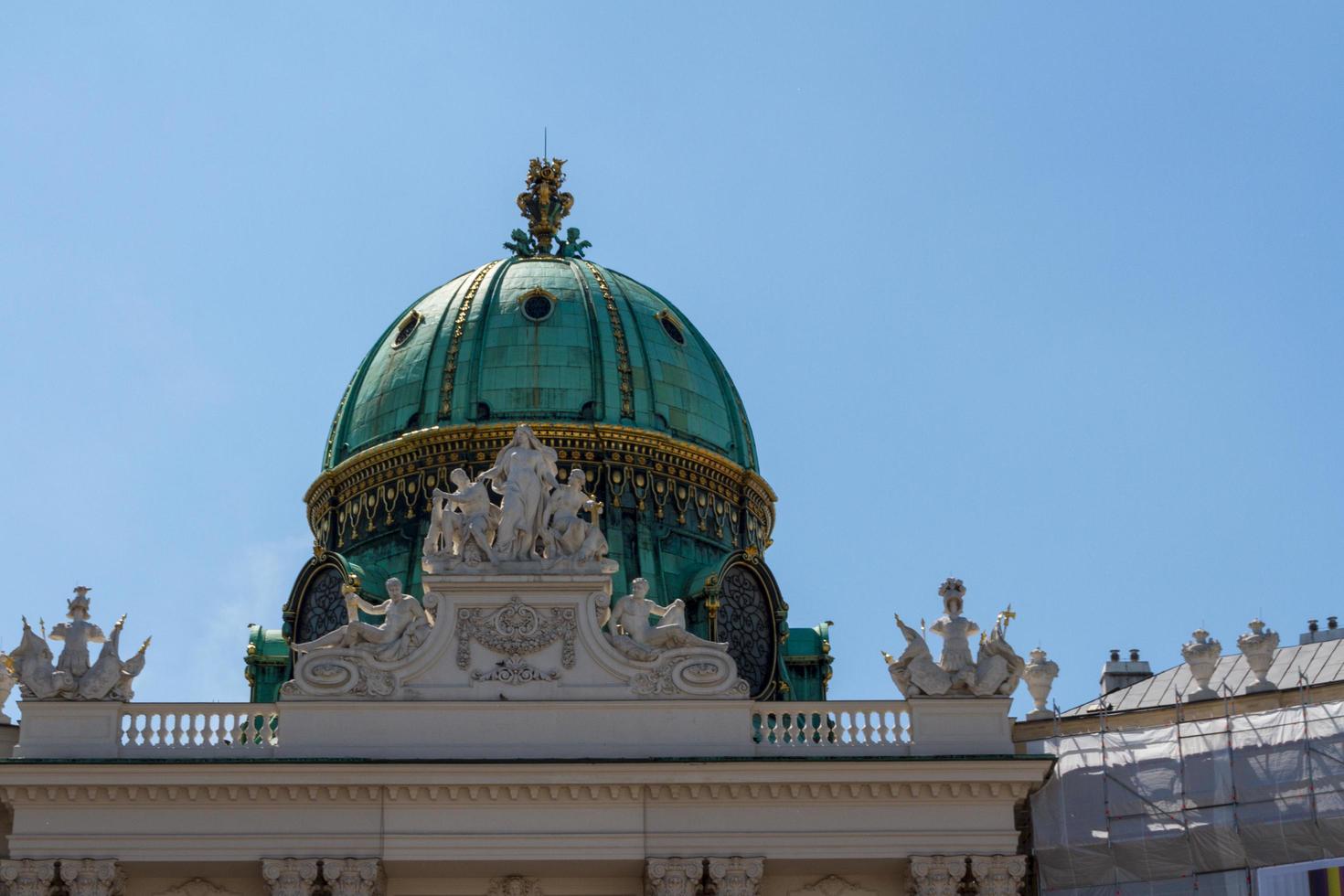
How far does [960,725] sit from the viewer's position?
3666 cm

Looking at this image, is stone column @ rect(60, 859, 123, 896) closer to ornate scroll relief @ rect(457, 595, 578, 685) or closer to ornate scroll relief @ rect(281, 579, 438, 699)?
ornate scroll relief @ rect(281, 579, 438, 699)

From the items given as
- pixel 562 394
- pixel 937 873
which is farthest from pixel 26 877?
pixel 562 394

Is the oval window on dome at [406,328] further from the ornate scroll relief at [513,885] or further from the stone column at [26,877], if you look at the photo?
the stone column at [26,877]

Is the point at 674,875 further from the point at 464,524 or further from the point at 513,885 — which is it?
the point at 464,524

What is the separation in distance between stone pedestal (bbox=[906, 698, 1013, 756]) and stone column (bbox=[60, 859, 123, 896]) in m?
10.4

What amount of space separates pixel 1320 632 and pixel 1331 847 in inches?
500

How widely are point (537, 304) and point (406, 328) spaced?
236 cm

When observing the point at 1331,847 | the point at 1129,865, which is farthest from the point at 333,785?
the point at 1331,847

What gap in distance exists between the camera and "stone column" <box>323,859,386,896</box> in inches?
1394

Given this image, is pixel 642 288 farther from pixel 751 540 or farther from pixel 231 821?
pixel 231 821

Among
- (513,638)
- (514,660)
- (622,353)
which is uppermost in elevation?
(622,353)

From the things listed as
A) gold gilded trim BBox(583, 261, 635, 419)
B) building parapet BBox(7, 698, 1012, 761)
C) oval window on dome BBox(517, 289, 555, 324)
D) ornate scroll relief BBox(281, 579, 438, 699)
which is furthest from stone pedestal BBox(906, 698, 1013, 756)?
oval window on dome BBox(517, 289, 555, 324)

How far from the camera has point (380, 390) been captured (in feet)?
152

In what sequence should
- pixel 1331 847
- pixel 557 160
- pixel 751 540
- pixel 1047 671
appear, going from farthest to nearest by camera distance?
pixel 557 160 < pixel 751 540 < pixel 1047 671 < pixel 1331 847
